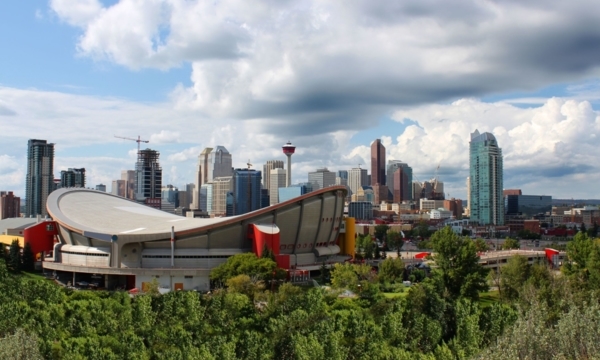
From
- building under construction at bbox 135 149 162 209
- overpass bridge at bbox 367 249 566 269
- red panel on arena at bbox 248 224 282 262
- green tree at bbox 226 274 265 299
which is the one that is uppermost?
building under construction at bbox 135 149 162 209

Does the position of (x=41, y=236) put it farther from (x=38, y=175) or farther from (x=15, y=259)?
(x=38, y=175)

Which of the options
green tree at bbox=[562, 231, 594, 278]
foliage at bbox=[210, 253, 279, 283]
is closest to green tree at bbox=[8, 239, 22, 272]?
foliage at bbox=[210, 253, 279, 283]

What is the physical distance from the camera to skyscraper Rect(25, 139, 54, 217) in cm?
19312

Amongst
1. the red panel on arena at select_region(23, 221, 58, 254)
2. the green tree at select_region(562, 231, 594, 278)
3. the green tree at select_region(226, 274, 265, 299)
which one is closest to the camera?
the green tree at select_region(226, 274, 265, 299)

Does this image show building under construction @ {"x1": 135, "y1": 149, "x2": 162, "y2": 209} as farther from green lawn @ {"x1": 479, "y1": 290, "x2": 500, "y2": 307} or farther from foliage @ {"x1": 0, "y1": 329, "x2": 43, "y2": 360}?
foliage @ {"x1": 0, "y1": 329, "x2": 43, "y2": 360}

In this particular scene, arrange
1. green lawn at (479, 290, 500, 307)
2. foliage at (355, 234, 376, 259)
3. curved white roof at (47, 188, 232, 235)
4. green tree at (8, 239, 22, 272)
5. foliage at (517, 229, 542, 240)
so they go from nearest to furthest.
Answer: green lawn at (479, 290, 500, 307) → curved white roof at (47, 188, 232, 235) → green tree at (8, 239, 22, 272) → foliage at (355, 234, 376, 259) → foliage at (517, 229, 542, 240)

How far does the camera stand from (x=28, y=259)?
7144 centimetres

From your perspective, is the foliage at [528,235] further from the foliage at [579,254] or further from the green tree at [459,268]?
the green tree at [459,268]

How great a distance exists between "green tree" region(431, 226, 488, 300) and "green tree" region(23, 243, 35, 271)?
45.8 meters

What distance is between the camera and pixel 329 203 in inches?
2753

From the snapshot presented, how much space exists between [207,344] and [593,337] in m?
18.7

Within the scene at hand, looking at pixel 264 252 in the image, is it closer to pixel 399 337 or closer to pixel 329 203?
pixel 329 203

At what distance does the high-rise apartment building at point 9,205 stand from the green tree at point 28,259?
410 ft

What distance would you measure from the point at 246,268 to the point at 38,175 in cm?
15791
